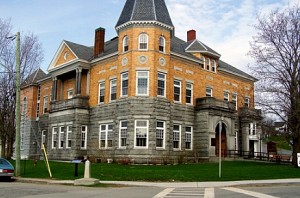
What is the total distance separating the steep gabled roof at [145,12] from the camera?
35.1 m

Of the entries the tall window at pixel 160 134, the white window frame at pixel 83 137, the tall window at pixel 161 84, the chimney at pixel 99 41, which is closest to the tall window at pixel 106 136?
the white window frame at pixel 83 137

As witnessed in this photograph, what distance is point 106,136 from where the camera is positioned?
1479 inches

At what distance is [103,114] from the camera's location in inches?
1499

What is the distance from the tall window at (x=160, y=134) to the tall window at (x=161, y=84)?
8.78 feet

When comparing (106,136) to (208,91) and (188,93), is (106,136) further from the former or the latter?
(208,91)

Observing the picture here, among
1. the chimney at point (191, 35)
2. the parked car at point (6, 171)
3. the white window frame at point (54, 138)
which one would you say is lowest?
the parked car at point (6, 171)

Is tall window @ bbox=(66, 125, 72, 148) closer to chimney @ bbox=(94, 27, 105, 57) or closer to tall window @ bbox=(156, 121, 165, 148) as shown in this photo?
chimney @ bbox=(94, 27, 105, 57)

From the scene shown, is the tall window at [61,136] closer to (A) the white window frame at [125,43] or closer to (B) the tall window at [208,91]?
(A) the white window frame at [125,43]

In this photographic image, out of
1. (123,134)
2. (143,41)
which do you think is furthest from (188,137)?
(143,41)

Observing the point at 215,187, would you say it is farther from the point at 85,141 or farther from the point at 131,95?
the point at 85,141

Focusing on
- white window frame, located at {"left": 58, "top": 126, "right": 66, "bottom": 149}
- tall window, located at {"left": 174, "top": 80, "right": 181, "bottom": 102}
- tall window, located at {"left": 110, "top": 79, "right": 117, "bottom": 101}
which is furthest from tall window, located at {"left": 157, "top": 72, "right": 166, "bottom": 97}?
white window frame, located at {"left": 58, "top": 126, "right": 66, "bottom": 149}

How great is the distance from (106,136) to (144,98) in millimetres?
6143

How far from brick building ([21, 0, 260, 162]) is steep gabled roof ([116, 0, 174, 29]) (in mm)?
89

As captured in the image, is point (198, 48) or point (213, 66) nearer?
point (198, 48)
